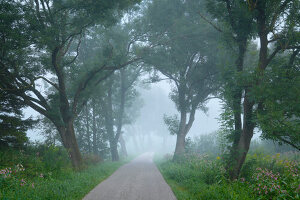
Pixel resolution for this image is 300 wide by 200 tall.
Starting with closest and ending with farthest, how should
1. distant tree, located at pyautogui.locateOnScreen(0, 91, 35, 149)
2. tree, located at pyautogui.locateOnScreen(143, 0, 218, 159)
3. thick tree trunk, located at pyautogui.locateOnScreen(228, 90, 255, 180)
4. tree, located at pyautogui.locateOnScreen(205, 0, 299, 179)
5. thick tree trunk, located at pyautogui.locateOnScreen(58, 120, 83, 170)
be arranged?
tree, located at pyautogui.locateOnScreen(205, 0, 299, 179)
thick tree trunk, located at pyautogui.locateOnScreen(228, 90, 255, 180)
distant tree, located at pyautogui.locateOnScreen(0, 91, 35, 149)
thick tree trunk, located at pyautogui.locateOnScreen(58, 120, 83, 170)
tree, located at pyautogui.locateOnScreen(143, 0, 218, 159)

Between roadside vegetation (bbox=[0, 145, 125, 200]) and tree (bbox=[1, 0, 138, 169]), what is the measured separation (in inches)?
95.6

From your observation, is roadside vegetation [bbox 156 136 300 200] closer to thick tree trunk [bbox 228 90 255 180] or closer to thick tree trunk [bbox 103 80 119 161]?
thick tree trunk [bbox 228 90 255 180]

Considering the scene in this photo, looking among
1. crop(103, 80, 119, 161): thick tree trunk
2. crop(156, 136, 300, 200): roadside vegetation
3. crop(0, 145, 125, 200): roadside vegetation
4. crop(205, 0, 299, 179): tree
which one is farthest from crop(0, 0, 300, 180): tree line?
crop(0, 145, 125, 200): roadside vegetation

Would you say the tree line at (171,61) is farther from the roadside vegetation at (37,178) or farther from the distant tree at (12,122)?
the roadside vegetation at (37,178)

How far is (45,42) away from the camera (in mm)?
10484

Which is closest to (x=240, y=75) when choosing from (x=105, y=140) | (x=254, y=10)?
(x=254, y=10)

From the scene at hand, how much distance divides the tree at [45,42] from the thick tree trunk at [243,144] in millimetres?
7846

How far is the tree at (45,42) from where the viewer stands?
10.4 metres

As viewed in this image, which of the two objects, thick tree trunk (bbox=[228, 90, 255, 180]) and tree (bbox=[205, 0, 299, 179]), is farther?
thick tree trunk (bbox=[228, 90, 255, 180])

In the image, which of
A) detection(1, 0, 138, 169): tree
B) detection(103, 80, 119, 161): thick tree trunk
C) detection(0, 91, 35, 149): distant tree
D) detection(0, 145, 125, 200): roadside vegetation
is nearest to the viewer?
detection(0, 145, 125, 200): roadside vegetation

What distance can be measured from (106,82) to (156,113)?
4727 cm

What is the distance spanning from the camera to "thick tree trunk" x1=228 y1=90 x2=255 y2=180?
9.28 meters

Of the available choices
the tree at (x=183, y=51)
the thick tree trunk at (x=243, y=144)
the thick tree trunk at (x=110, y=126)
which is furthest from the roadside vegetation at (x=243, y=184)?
the thick tree trunk at (x=110, y=126)

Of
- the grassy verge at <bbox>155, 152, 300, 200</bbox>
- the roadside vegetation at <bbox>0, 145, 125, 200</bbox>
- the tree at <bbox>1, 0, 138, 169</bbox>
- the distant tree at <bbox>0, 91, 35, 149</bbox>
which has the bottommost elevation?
Result: the grassy verge at <bbox>155, 152, 300, 200</bbox>
